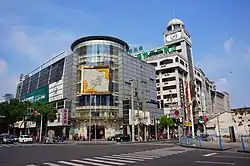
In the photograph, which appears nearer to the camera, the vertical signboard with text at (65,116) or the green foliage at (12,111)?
the green foliage at (12,111)

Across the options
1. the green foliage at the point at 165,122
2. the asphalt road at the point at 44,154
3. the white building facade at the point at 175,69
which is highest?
the white building facade at the point at 175,69

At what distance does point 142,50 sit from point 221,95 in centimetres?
7398

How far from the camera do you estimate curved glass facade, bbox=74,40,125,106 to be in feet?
188

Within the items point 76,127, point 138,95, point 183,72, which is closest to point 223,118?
point 138,95

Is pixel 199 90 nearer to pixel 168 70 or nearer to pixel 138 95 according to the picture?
pixel 168 70

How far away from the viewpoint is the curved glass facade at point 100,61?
2260 inches

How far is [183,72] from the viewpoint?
8556cm

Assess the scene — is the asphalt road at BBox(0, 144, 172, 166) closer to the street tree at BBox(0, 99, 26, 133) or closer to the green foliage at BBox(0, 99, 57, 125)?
the green foliage at BBox(0, 99, 57, 125)

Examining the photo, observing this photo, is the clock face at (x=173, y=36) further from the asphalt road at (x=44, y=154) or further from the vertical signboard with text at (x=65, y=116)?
the asphalt road at (x=44, y=154)

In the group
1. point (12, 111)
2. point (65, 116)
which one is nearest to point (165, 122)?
point (65, 116)

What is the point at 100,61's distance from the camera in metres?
59.5

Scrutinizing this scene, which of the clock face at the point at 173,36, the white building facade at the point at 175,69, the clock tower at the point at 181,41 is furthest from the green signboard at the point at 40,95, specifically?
the clock face at the point at 173,36

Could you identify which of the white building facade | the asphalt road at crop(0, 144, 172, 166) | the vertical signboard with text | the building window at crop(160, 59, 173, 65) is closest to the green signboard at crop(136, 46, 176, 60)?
the white building facade

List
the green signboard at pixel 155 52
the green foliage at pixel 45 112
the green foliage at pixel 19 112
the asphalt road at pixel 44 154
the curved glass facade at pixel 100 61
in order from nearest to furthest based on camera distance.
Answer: the asphalt road at pixel 44 154
the green foliage at pixel 45 112
the green foliage at pixel 19 112
the curved glass facade at pixel 100 61
the green signboard at pixel 155 52
